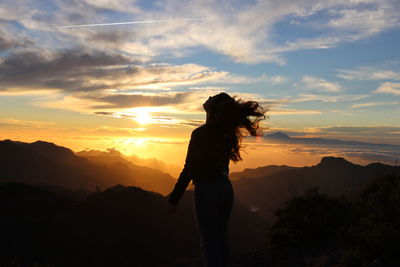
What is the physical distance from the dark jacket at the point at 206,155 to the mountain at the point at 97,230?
1749 inches

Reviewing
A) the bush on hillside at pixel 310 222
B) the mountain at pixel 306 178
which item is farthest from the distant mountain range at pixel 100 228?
→ the mountain at pixel 306 178

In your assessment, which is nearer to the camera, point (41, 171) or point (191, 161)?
point (191, 161)

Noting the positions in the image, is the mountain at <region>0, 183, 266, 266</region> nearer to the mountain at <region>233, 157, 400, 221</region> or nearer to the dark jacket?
the dark jacket

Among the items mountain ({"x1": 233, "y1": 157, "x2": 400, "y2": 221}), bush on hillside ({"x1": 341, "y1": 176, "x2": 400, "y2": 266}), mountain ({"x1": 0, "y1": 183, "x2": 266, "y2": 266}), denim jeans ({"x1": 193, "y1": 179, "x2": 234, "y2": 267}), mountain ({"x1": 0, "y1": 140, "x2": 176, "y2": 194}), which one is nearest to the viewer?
denim jeans ({"x1": 193, "y1": 179, "x2": 234, "y2": 267})

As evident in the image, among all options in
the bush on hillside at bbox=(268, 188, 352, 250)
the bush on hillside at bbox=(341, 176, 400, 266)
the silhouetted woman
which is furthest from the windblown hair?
the bush on hillside at bbox=(268, 188, 352, 250)

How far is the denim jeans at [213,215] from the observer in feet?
11.3

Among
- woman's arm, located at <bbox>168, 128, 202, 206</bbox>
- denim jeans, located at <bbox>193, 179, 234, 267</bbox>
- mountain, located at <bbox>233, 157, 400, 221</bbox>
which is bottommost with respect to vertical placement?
mountain, located at <bbox>233, 157, 400, 221</bbox>

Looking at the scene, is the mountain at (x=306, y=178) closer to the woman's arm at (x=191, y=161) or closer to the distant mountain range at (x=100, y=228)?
the distant mountain range at (x=100, y=228)

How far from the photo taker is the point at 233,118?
3.65 metres

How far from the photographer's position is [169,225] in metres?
76.2

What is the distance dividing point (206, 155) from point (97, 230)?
66.4m

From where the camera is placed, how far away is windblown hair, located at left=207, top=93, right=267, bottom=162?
11.7 feet

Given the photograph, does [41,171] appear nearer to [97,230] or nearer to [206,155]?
[97,230]

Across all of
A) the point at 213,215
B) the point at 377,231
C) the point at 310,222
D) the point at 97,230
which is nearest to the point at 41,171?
the point at 97,230
